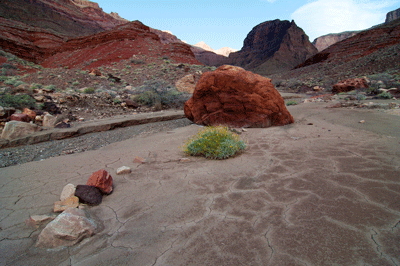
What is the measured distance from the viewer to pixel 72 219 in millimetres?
1702

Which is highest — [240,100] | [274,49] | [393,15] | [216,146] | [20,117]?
[393,15]

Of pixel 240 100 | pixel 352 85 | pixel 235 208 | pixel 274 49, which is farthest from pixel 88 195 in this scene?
pixel 274 49

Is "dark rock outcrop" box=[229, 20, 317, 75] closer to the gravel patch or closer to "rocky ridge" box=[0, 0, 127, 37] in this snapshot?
"rocky ridge" box=[0, 0, 127, 37]

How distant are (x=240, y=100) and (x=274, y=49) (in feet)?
260

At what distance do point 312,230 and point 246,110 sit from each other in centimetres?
453

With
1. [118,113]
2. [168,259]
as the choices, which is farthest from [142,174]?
[118,113]

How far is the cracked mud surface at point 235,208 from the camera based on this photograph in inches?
56.0

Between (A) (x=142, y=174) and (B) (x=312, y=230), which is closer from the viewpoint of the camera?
(B) (x=312, y=230)

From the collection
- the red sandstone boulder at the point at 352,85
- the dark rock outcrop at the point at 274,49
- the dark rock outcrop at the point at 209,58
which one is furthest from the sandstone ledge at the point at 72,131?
the dark rock outcrop at the point at 209,58

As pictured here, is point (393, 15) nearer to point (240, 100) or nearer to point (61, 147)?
point (240, 100)

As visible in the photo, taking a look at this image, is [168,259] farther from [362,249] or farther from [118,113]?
[118,113]

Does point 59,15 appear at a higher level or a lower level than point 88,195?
higher

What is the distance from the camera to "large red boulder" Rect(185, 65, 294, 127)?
572 cm

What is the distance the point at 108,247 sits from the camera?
1.57 m
